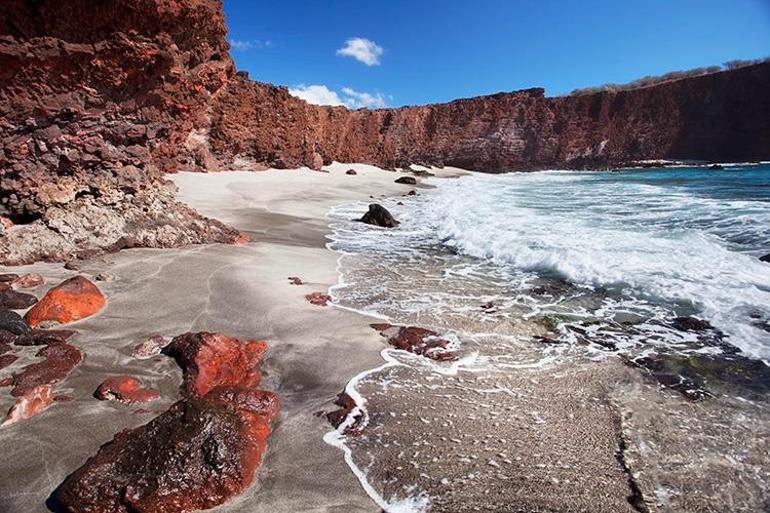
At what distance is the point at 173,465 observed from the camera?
6.40 ft

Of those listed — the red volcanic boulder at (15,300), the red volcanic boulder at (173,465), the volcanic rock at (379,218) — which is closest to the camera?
the red volcanic boulder at (173,465)

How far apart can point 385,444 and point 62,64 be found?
16.5ft

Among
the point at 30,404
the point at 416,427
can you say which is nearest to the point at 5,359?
the point at 30,404

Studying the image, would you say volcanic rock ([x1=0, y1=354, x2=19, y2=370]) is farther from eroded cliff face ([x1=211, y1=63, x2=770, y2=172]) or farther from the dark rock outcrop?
eroded cliff face ([x1=211, y1=63, x2=770, y2=172])

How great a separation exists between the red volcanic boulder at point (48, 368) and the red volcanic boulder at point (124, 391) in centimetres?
31

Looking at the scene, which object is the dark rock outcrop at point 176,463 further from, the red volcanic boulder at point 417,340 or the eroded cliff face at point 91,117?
the eroded cliff face at point 91,117

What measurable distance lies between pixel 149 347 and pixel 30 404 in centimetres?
81

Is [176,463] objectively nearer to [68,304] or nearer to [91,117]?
[68,304]

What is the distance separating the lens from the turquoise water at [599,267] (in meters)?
4.34

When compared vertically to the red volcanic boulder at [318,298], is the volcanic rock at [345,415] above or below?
below

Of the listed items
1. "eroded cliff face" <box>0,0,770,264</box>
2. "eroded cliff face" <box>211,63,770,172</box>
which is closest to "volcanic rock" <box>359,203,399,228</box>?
"eroded cliff face" <box>0,0,770,264</box>

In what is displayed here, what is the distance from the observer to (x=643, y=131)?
1863 inches

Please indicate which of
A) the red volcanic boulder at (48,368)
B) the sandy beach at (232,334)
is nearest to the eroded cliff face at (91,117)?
the sandy beach at (232,334)

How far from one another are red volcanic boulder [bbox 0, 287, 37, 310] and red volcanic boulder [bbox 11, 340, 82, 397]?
2.60 feet
